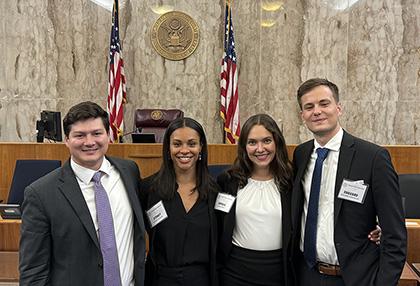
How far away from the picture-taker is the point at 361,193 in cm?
179

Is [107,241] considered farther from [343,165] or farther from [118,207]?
[343,165]

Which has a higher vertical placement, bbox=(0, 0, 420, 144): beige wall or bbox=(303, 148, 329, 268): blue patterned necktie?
bbox=(0, 0, 420, 144): beige wall

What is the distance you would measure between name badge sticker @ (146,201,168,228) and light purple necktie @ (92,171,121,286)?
1.05 feet

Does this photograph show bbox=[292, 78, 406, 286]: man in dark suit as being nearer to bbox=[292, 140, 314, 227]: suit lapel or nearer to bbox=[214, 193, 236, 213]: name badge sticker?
bbox=[292, 140, 314, 227]: suit lapel

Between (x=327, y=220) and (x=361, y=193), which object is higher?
(x=361, y=193)

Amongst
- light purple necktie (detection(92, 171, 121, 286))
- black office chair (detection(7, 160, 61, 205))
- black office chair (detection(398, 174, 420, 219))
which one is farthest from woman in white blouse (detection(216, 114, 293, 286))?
black office chair (detection(7, 160, 61, 205))

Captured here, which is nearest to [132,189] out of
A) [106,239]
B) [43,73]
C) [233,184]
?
[106,239]

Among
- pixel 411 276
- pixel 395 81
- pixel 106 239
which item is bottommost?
pixel 411 276

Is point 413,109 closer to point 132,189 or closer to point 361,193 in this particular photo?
point 361,193

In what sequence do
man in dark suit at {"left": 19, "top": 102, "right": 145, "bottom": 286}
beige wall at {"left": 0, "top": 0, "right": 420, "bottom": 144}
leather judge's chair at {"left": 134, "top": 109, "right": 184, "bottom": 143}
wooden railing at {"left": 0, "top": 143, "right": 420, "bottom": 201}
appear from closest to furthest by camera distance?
man in dark suit at {"left": 19, "top": 102, "right": 145, "bottom": 286}, wooden railing at {"left": 0, "top": 143, "right": 420, "bottom": 201}, leather judge's chair at {"left": 134, "top": 109, "right": 184, "bottom": 143}, beige wall at {"left": 0, "top": 0, "right": 420, "bottom": 144}

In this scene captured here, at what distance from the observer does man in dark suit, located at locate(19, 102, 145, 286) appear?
1.66 meters

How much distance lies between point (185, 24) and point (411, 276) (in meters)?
5.73

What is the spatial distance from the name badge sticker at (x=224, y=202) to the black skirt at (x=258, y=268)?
0.22m

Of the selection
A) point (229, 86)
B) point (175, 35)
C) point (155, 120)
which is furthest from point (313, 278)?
point (175, 35)
